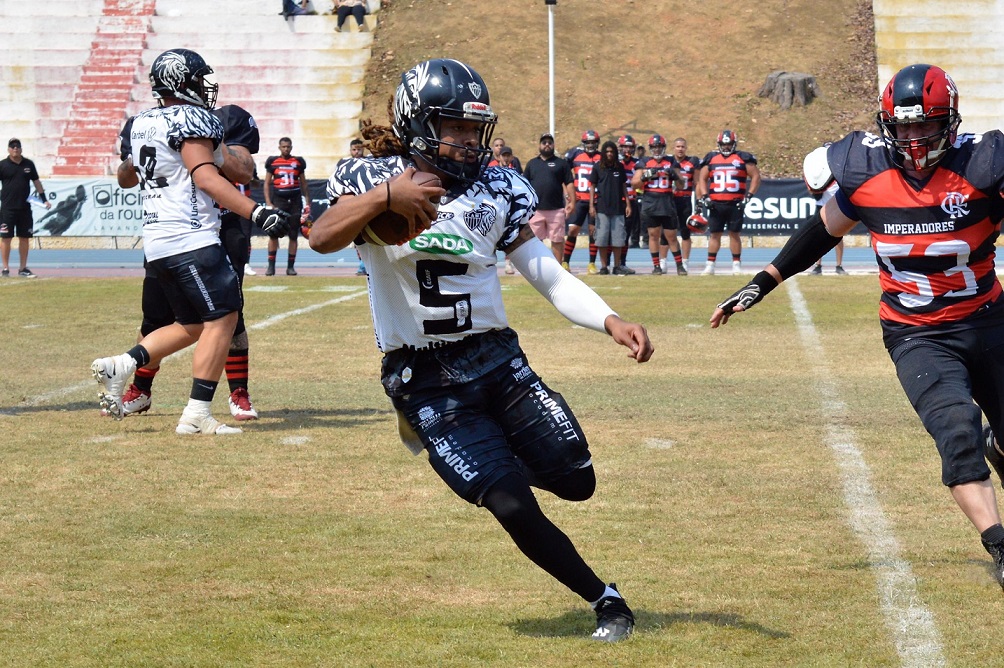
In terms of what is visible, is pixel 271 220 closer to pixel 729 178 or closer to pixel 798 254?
pixel 798 254

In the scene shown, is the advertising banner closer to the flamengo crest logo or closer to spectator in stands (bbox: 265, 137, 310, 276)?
spectator in stands (bbox: 265, 137, 310, 276)

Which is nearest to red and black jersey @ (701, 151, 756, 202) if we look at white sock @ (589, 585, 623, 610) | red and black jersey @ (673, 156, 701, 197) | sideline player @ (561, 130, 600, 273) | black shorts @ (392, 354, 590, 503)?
red and black jersey @ (673, 156, 701, 197)

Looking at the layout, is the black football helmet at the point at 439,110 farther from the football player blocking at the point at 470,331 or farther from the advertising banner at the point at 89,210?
the advertising banner at the point at 89,210

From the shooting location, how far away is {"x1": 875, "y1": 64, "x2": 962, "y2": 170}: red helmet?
472 cm

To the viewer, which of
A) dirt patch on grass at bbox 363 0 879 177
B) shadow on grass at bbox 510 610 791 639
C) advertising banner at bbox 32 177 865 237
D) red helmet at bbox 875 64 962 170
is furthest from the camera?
dirt patch on grass at bbox 363 0 879 177

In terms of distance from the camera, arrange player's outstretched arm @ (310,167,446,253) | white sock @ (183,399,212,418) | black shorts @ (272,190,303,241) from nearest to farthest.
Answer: player's outstretched arm @ (310,167,446,253) < white sock @ (183,399,212,418) < black shorts @ (272,190,303,241)

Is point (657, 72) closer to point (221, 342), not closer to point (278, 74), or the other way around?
point (278, 74)

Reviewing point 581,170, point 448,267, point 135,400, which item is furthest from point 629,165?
point 448,267

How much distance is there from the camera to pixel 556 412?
4.23m

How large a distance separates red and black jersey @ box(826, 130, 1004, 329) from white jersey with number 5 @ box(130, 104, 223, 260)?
3805mm

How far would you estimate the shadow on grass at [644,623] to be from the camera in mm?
4270

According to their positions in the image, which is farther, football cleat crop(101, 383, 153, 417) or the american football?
football cleat crop(101, 383, 153, 417)

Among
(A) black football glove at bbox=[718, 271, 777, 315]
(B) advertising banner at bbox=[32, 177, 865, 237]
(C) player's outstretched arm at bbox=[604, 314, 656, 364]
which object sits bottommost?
(B) advertising banner at bbox=[32, 177, 865, 237]

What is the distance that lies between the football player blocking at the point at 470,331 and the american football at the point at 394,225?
0.11 meters
